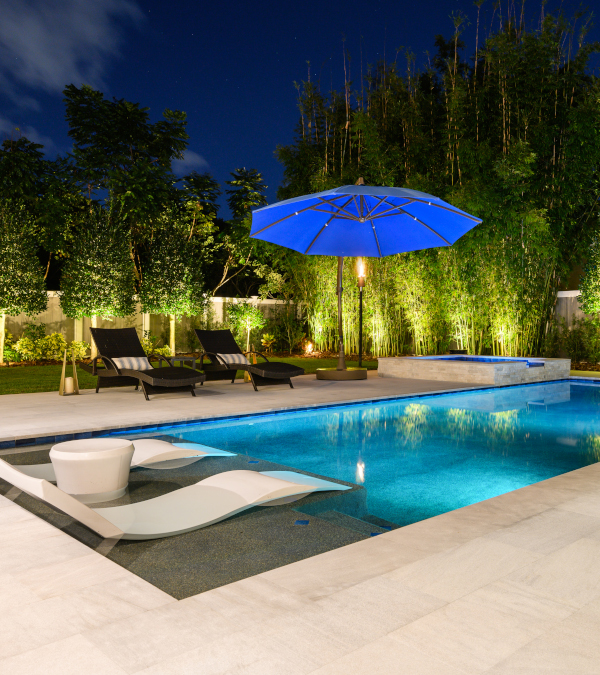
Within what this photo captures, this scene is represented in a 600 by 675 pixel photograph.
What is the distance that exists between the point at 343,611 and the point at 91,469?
A: 1.85 m

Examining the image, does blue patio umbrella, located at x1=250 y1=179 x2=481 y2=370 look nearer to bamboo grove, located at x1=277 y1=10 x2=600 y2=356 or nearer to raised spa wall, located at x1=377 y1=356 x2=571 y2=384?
raised spa wall, located at x1=377 y1=356 x2=571 y2=384

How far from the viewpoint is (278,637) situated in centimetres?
164

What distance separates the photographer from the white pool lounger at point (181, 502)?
2.71m

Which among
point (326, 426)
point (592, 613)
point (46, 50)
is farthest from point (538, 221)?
point (46, 50)

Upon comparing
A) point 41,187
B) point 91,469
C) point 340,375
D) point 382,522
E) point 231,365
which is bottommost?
point 382,522

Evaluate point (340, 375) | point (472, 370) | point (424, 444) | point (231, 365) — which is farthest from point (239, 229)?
point (424, 444)

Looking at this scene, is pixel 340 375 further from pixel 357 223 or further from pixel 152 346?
pixel 152 346

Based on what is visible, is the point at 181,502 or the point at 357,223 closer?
the point at 181,502

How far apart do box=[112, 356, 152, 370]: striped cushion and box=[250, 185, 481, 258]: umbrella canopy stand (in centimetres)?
215

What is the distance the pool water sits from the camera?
3.76m

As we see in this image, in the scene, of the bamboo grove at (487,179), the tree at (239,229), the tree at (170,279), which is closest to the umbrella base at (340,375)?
the bamboo grove at (487,179)

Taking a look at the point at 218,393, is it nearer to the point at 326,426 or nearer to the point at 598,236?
the point at 326,426

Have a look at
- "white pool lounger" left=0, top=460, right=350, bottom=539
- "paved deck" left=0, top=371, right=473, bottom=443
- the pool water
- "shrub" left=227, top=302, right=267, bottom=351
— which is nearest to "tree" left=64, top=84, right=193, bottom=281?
"shrub" left=227, top=302, right=267, bottom=351

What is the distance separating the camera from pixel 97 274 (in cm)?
1184
